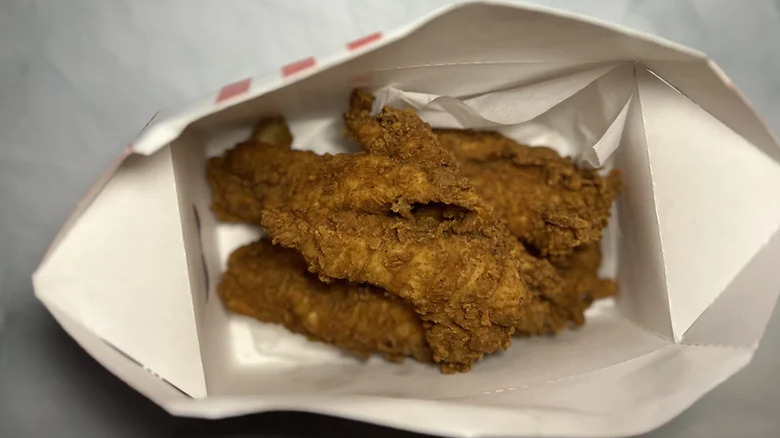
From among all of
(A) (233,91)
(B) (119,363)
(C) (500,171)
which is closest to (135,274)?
(B) (119,363)

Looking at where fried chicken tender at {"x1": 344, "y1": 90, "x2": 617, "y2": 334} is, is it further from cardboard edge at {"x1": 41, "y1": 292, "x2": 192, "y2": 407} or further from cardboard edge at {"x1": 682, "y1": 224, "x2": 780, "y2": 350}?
cardboard edge at {"x1": 41, "y1": 292, "x2": 192, "y2": 407}

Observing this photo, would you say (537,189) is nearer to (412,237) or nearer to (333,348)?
(412,237)

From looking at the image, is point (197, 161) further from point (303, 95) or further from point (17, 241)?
point (17, 241)

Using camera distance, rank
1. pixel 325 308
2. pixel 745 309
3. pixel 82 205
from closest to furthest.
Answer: pixel 82 205
pixel 745 309
pixel 325 308

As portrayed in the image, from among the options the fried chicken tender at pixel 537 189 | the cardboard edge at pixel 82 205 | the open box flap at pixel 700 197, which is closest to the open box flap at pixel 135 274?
the cardboard edge at pixel 82 205

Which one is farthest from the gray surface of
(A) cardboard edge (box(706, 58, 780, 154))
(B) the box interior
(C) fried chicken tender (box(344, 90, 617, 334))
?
(A) cardboard edge (box(706, 58, 780, 154))

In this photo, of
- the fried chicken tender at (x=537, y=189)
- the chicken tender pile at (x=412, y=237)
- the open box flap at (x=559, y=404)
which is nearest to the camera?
the open box flap at (x=559, y=404)

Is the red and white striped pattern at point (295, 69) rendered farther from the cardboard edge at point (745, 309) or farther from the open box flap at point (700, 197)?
the cardboard edge at point (745, 309)
